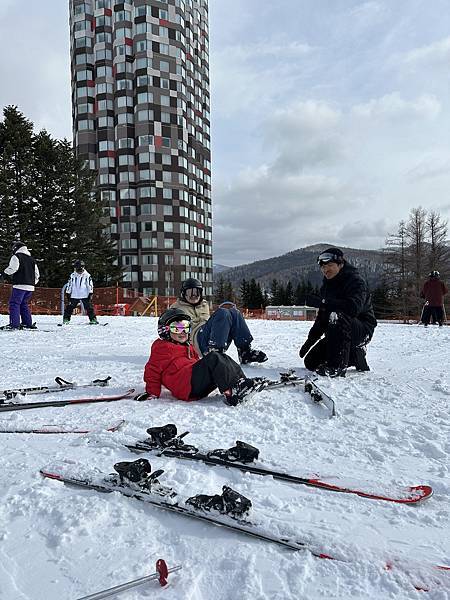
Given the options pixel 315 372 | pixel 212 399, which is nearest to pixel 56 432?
pixel 212 399

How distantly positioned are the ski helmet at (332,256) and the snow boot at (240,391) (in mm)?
1671

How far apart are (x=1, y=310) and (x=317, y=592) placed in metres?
18.7

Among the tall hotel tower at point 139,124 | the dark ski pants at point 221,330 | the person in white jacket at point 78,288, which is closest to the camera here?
the dark ski pants at point 221,330

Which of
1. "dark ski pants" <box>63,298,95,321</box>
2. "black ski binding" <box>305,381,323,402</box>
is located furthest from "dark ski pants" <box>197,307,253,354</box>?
"dark ski pants" <box>63,298,95,321</box>

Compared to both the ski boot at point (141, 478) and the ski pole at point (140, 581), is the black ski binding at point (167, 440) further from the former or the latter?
the ski pole at point (140, 581)

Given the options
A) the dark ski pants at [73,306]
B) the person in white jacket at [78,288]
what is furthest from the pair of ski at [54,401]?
the dark ski pants at [73,306]

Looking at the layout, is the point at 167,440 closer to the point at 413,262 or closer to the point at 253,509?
the point at 253,509

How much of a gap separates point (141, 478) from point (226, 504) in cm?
43

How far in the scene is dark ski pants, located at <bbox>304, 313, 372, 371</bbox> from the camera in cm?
416

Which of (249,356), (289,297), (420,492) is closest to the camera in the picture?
(420,492)

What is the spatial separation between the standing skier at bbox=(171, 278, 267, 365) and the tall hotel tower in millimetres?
43137

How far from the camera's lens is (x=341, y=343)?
4.20m

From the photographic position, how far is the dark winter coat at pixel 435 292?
1253 centimetres

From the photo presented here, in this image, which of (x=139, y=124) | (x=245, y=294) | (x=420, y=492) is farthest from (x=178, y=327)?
(x=245, y=294)
